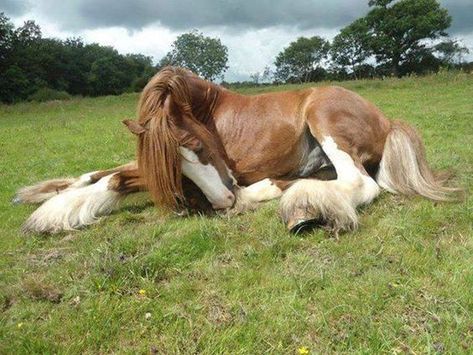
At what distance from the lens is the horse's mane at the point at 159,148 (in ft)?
14.0

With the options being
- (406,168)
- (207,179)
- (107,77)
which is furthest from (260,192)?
(107,77)

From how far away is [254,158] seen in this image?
16.9 ft

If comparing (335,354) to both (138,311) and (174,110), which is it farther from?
(174,110)

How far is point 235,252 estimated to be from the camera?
12.4 ft

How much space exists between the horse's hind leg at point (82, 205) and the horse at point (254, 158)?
0.03 ft

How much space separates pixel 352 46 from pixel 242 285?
2837 inches

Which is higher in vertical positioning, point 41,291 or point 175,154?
point 175,154

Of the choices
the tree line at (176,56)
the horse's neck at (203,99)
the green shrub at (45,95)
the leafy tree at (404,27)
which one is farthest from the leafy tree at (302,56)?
the horse's neck at (203,99)

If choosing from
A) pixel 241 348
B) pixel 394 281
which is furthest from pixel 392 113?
pixel 241 348

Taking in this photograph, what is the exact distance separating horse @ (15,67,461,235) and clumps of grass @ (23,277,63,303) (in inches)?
49.8

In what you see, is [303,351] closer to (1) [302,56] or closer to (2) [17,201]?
(2) [17,201]

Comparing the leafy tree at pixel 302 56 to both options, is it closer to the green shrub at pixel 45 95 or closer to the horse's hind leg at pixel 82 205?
the green shrub at pixel 45 95

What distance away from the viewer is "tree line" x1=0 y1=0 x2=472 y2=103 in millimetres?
58000

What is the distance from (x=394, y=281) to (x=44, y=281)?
241cm
